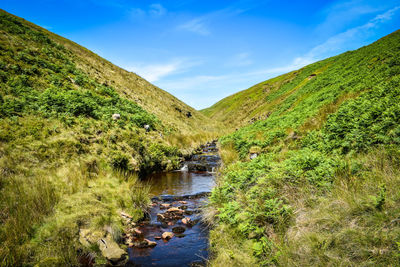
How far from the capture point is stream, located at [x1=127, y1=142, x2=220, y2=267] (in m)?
4.88

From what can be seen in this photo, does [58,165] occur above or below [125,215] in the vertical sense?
above

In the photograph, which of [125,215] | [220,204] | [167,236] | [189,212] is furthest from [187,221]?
[125,215]

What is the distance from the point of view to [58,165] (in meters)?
7.60

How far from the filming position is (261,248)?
359 centimetres

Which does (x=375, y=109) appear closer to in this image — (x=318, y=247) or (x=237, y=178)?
(x=237, y=178)

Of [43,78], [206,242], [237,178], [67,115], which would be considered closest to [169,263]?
[206,242]

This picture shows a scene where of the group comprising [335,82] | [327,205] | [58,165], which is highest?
[335,82]

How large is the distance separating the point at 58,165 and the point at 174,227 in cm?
501

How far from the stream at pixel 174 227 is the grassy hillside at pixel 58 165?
2.36 ft

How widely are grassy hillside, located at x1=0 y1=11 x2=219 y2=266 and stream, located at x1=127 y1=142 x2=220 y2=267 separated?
720mm

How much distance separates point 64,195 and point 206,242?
4.07 metres

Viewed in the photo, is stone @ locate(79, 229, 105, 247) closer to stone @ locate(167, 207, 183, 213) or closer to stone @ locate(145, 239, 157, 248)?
stone @ locate(145, 239, 157, 248)

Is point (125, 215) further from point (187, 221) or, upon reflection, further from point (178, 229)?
point (187, 221)

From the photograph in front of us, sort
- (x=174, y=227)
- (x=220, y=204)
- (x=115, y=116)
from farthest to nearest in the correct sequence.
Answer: (x=115, y=116), (x=174, y=227), (x=220, y=204)
